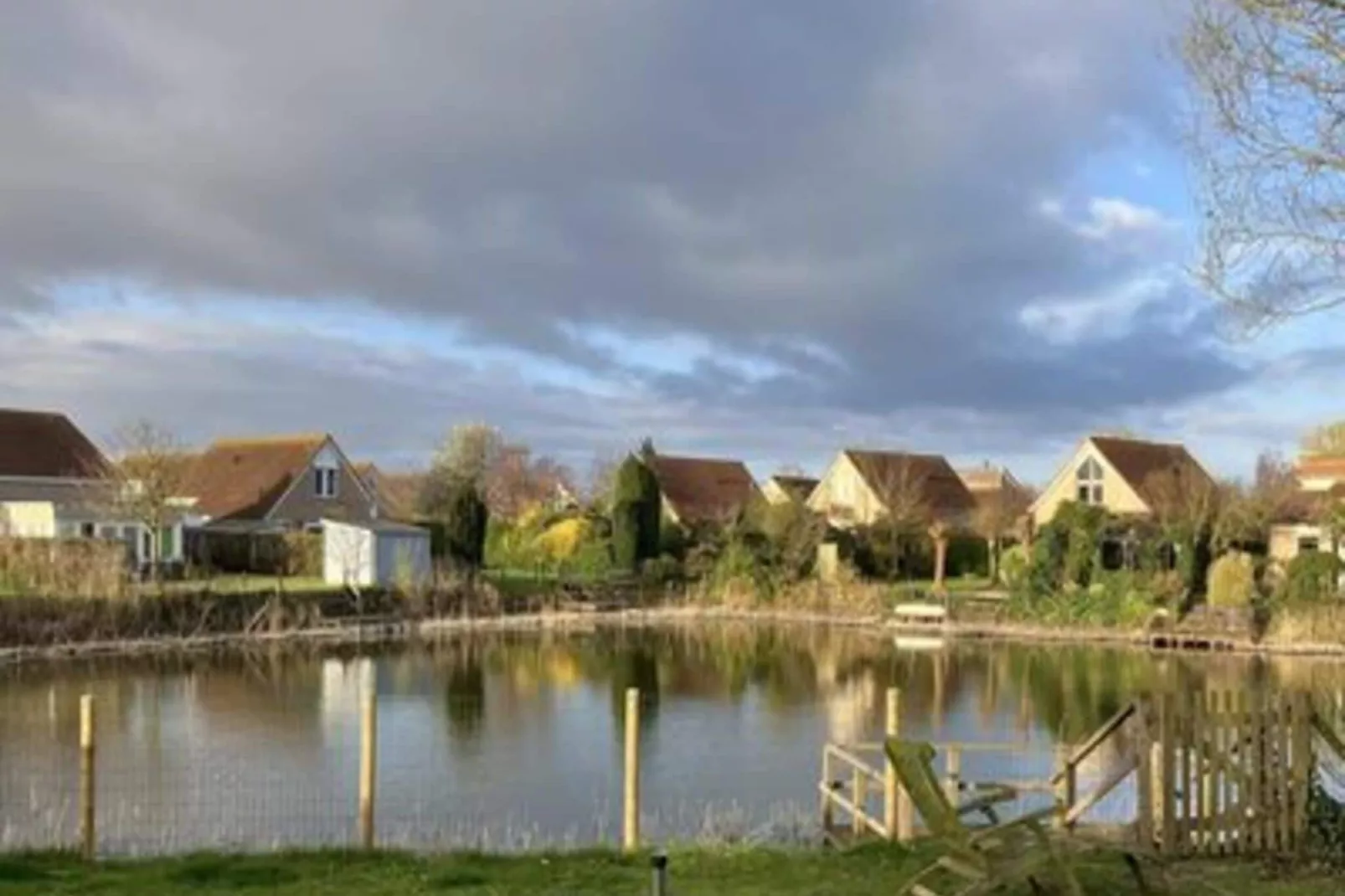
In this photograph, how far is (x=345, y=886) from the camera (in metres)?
8.82

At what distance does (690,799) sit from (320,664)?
1584 centimetres

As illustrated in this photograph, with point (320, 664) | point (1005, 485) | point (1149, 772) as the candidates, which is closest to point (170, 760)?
point (320, 664)

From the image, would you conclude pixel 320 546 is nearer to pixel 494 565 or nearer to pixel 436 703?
pixel 494 565

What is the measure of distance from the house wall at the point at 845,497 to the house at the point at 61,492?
79.0 ft

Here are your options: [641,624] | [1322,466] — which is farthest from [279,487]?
[1322,466]

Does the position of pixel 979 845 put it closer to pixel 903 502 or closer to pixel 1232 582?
pixel 1232 582

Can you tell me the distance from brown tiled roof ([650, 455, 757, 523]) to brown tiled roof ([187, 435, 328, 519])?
1446cm

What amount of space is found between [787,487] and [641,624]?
20299 millimetres

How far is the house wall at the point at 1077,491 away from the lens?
51.2 metres

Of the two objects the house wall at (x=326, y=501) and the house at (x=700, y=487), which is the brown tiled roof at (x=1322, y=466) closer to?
the house at (x=700, y=487)

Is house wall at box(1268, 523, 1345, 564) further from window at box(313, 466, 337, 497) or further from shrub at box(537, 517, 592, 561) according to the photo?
Answer: window at box(313, 466, 337, 497)

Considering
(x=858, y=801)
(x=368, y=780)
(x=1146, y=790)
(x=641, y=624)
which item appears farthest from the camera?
(x=641, y=624)

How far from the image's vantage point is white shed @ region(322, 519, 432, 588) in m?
43.7

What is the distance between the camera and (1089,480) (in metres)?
53.3
